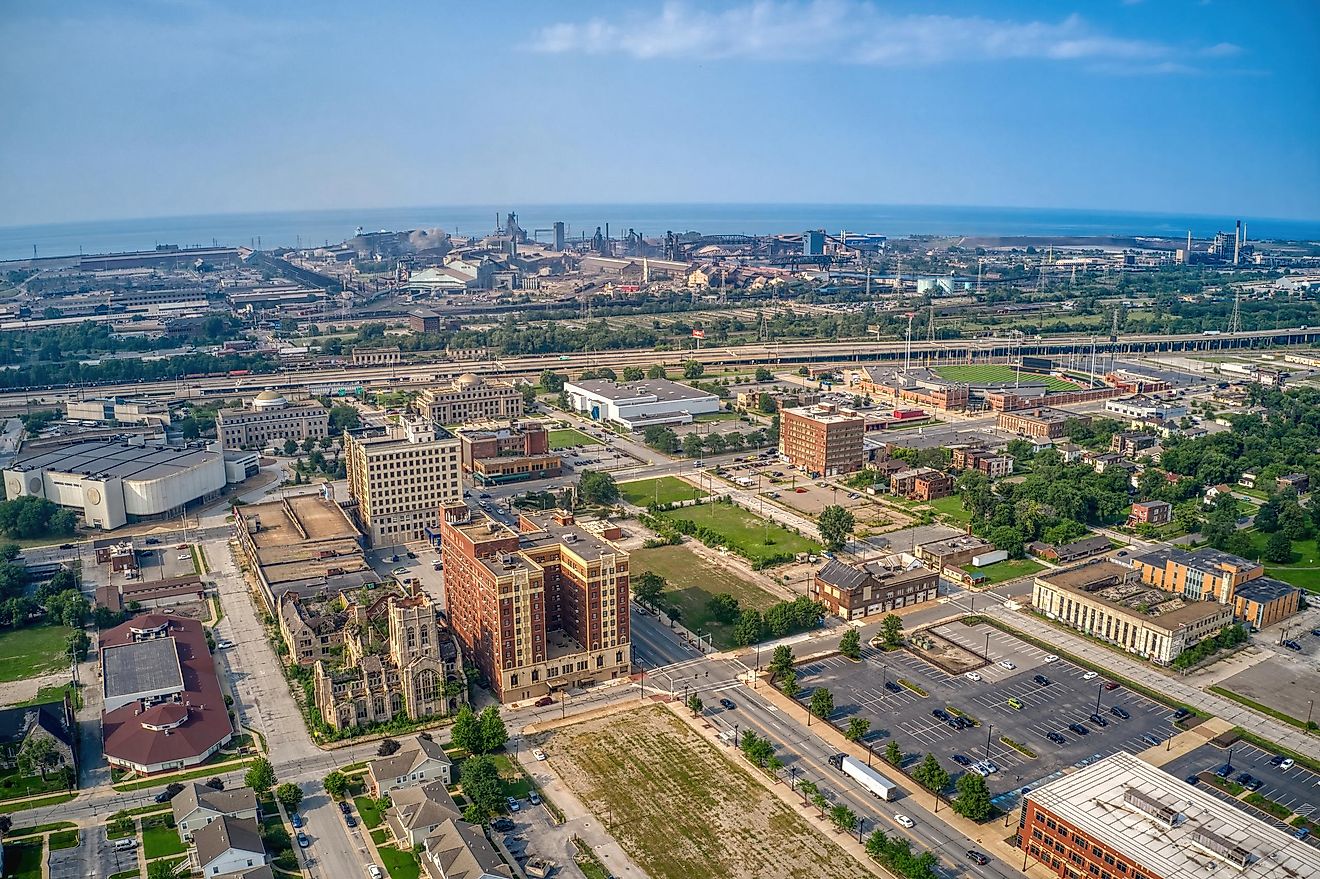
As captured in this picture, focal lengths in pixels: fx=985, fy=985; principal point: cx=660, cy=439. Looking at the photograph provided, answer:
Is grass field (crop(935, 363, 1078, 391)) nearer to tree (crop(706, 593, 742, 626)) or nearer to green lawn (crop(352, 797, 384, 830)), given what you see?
tree (crop(706, 593, 742, 626))

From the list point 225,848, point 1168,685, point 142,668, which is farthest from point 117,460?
point 1168,685

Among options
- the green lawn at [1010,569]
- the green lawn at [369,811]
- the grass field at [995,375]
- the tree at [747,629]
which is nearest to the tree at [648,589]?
the tree at [747,629]

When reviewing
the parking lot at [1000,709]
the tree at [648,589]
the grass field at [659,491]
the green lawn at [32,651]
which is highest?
the tree at [648,589]

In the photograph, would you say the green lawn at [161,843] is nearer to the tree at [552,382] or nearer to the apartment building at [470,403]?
the apartment building at [470,403]

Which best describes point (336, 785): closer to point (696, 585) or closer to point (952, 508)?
point (696, 585)

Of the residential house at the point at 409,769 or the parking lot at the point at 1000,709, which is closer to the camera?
the residential house at the point at 409,769

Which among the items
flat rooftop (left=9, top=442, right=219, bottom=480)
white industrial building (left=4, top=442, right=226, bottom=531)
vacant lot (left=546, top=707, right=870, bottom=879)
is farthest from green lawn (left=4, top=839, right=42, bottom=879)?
flat rooftop (left=9, top=442, right=219, bottom=480)
